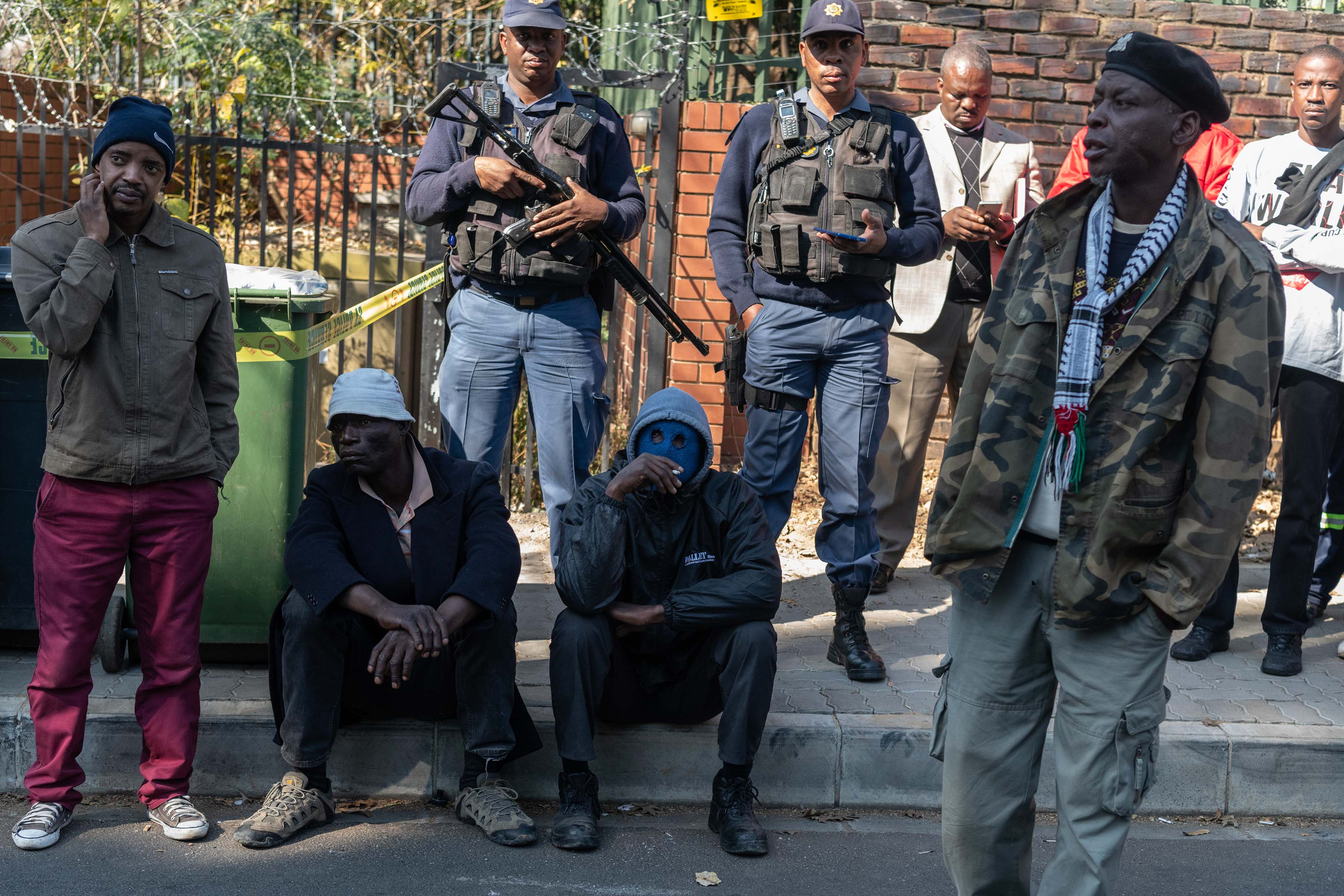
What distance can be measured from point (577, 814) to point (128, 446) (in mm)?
1584

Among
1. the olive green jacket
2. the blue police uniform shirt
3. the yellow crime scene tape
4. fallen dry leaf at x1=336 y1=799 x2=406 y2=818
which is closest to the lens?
the olive green jacket

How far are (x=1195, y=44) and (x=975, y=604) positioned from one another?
17.7ft

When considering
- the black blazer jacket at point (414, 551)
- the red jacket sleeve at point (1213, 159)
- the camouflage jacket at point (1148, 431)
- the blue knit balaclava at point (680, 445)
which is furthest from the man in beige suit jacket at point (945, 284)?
the camouflage jacket at point (1148, 431)

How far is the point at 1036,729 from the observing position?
2.72 meters

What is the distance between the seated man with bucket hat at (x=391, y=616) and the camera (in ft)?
11.9

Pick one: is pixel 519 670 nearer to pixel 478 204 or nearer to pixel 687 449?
pixel 687 449

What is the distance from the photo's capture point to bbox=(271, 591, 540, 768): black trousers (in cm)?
367

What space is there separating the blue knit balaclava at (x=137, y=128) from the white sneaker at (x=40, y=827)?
173 centimetres

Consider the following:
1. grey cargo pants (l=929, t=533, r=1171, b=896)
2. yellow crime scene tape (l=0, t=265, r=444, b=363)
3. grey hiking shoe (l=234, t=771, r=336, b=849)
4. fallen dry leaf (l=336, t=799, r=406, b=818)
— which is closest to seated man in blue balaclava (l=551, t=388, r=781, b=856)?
fallen dry leaf (l=336, t=799, r=406, b=818)

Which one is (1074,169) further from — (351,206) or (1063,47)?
(351,206)

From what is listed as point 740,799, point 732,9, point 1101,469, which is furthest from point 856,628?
point 732,9

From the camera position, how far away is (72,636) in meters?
3.55

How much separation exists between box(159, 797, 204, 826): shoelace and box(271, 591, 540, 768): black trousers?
0.91ft

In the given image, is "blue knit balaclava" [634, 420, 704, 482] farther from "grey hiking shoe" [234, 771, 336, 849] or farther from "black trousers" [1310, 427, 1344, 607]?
"black trousers" [1310, 427, 1344, 607]
